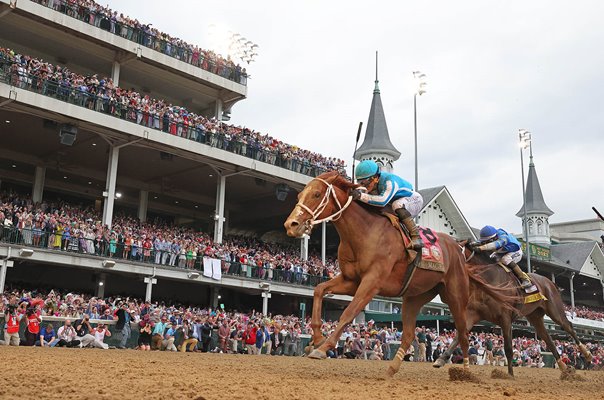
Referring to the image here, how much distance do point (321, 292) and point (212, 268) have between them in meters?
20.4

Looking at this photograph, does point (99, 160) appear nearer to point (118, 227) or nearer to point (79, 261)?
point (118, 227)

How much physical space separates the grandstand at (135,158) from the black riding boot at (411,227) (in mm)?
18114

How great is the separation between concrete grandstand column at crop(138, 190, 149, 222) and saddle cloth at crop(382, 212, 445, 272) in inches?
1128

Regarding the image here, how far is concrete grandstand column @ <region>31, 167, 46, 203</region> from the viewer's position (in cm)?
3158

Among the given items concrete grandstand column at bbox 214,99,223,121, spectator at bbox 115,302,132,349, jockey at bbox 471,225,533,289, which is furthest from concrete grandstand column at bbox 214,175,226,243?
jockey at bbox 471,225,533,289

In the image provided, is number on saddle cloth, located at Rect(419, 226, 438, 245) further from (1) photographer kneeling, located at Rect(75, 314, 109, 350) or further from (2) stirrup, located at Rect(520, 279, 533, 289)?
(1) photographer kneeling, located at Rect(75, 314, 109, 350)

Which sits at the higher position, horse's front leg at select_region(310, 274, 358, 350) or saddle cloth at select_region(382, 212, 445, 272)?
Result: saddle cloth at select_region(382, 212, 445, 272)

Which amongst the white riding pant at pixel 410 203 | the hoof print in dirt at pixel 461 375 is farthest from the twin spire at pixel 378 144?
the hoof print in dirt at pixel 461 375

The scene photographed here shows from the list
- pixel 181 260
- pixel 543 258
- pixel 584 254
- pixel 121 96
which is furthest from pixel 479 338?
pixel 584 254

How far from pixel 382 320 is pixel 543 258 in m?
26.2

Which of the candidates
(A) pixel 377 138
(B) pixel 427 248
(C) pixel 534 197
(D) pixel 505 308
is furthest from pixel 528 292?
(C) pixel 534 197

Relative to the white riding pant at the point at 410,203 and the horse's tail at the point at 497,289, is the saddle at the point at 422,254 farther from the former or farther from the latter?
the horse's tail at the point at 497,289

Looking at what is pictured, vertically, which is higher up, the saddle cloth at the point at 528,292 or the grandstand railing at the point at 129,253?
Answer: the grandstand railing at the point at 129,253

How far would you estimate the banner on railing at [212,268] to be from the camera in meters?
27.9
